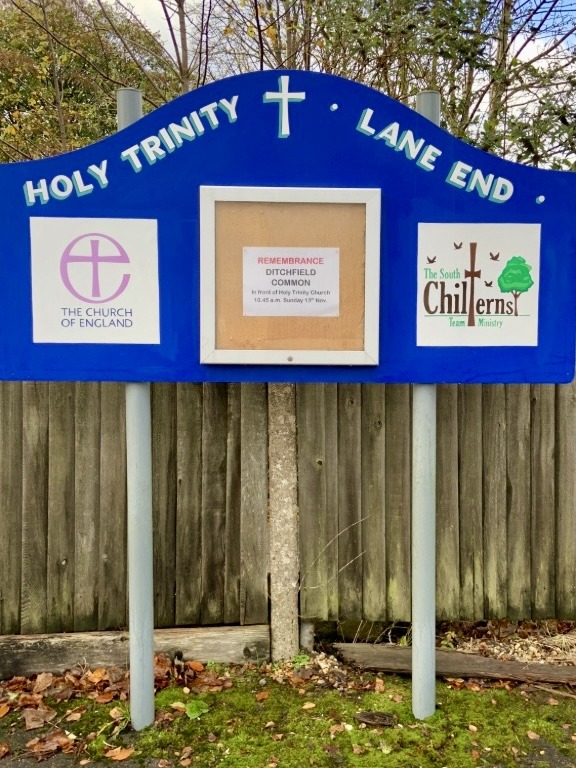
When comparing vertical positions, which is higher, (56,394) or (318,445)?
(56,394)

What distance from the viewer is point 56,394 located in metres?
3.43

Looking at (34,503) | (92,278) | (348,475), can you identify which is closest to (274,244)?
(92,278)

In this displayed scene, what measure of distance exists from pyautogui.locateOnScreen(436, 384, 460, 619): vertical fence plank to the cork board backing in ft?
3.23

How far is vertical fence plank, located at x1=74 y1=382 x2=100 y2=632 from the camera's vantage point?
3436 mm

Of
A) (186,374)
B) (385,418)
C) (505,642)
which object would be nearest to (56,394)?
(186,374)

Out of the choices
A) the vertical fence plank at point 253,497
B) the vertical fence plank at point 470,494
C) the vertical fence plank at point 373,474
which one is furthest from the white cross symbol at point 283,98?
the vertical fence plank at point 470,494

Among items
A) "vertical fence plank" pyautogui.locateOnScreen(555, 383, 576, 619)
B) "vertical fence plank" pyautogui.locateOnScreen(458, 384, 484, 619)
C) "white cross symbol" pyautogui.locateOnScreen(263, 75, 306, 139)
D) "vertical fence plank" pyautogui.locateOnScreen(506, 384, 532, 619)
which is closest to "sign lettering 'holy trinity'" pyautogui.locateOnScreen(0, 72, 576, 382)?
"white cross symbol" pyautogui.locateOnScreen(263, 75, 306, 139)

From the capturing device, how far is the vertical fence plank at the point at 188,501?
348cm

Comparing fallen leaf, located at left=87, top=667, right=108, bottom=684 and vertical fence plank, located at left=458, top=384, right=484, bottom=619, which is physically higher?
vertical fence plank, located at left=458, top=384, right=484, bottom=619

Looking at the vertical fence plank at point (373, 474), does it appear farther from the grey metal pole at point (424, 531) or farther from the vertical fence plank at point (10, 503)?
the vertical fence plank at point (10, 503)

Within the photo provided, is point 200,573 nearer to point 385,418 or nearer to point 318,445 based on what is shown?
point 318,445

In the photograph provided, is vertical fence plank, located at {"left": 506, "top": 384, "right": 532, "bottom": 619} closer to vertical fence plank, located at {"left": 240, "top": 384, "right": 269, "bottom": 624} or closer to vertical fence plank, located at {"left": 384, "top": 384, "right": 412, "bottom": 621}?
vertical fence plank, located at {"left": 384, "top": 384, "right": 412, "bottom": 621}

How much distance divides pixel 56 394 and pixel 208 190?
152 centimetres

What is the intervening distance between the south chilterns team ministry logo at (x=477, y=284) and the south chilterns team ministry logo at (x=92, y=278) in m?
1.32
